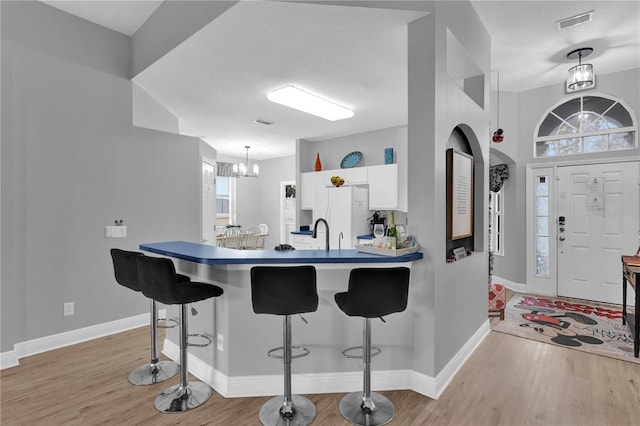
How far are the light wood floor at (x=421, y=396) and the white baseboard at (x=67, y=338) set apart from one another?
0.08 metres

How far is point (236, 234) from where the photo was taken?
6891 mm

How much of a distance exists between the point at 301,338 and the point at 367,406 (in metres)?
0.60

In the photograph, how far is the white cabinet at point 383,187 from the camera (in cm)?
515

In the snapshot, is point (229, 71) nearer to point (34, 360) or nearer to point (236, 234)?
point (34, 360)

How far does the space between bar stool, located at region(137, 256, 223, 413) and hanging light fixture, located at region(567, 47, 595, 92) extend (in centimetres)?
421

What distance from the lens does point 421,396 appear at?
2299mm

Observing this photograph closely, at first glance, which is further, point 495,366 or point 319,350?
point 495,366

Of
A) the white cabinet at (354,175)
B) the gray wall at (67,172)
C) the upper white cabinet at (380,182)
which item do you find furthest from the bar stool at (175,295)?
the white cabinet at (354,175)

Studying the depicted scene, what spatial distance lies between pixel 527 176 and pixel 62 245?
19.1ft

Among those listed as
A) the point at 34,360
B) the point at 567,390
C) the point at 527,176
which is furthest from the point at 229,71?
the point at 527,176

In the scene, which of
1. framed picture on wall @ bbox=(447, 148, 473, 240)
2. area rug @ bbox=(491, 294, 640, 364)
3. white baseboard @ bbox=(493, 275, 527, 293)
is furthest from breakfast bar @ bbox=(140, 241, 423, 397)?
white baseboard @ bbox=(493, 275, 527, 293)

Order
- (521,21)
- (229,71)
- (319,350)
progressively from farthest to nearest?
(229,71) < (521,21) < (319,350)

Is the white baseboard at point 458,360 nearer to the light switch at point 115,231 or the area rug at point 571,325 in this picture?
the area rug at point 571,325

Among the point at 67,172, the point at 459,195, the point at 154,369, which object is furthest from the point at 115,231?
the point at 459,195
